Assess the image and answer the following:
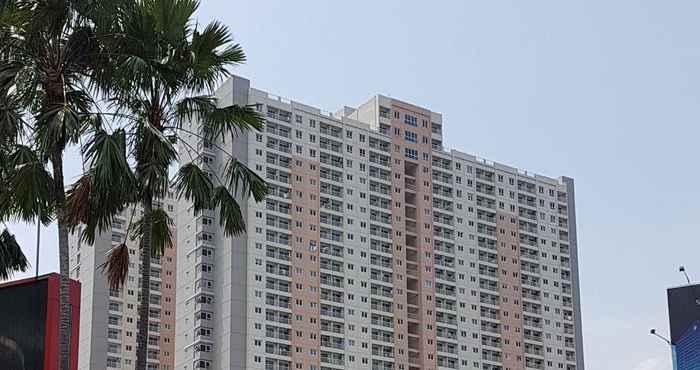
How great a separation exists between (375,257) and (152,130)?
99691mm

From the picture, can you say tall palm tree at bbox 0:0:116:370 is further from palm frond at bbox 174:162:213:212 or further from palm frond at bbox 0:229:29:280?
palm frond at bbox 0:229:29:280

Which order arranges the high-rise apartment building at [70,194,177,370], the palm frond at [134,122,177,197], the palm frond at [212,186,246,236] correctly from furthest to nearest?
1. the high-rise apartment building at [70,194,177,370]
2. the palm frond at [212,186,246,236]
3. the palm frond at [134,122,177,197]

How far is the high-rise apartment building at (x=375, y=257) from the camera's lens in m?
113

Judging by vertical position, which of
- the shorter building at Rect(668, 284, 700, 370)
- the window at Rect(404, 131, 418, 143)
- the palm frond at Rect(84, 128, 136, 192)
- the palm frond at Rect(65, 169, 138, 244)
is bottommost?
the palm frond at Rect(65, 169, 138, 244)

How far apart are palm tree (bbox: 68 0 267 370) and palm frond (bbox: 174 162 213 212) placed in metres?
0.02

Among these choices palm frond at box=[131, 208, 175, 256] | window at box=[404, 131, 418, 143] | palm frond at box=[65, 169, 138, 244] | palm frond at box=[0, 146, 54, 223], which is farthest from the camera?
window at box=[404, 131, 418, 143]

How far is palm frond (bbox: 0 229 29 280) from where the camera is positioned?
3088 cm

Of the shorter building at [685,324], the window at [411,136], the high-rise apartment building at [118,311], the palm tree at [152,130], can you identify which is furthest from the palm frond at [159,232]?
the window at [411,136]

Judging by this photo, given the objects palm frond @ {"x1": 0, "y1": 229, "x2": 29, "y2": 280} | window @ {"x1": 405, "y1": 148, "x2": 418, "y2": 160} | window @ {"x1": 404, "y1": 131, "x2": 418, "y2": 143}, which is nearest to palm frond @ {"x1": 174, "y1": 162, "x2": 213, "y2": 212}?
palm frond @ {"x1": 0, "y1": 229, "x2": 29, "y2": 280}

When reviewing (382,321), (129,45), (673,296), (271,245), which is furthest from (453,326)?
(129,45)

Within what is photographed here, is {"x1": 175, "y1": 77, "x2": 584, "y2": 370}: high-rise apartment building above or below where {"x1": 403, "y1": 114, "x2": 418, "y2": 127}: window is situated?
below

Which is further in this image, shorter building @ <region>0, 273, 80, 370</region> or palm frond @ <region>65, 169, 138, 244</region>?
shorter building @ <region>0, 273, 80, 370</region>

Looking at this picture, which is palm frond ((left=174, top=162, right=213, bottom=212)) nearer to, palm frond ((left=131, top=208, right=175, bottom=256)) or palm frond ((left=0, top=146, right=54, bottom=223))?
palm frond ((left=131, top=208, right=175, bottom=256))

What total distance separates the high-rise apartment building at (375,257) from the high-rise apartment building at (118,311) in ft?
21.6
